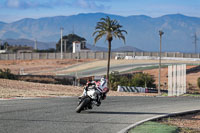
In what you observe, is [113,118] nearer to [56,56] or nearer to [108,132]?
[108,132]

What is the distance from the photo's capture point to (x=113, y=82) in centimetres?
6047

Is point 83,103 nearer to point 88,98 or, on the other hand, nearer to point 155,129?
point 88,98

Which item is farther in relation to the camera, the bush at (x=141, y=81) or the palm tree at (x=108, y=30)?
the palm tree at (x=108, y=30)

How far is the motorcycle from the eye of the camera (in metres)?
18.0

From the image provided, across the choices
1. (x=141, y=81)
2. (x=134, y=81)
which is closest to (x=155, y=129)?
(x=134, y=81)

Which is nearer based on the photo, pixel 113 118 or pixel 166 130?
pixel 166 130

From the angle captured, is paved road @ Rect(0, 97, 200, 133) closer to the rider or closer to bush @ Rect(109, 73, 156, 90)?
the rider

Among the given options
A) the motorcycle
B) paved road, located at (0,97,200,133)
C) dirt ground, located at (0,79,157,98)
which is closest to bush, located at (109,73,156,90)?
dirt ground, located at (0,79,157,98)

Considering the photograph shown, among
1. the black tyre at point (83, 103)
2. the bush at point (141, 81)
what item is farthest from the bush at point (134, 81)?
the black tyre at point (83, 103)

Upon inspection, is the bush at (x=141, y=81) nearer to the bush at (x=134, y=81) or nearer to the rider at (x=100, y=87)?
the bush at (x=134, y=81)

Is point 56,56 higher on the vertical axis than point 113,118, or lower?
higher

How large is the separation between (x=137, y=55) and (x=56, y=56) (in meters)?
26.7

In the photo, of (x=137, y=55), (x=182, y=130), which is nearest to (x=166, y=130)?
(x=182, y=130)

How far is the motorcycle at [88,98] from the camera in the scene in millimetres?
18016
